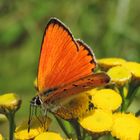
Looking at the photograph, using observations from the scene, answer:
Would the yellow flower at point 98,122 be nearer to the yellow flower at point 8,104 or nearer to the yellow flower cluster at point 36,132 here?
the yellow flower cluster at point 36,132

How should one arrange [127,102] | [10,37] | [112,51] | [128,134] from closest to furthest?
[128,134], [127,102], [112,51], [10,37]

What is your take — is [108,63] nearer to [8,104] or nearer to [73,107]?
[73,107]

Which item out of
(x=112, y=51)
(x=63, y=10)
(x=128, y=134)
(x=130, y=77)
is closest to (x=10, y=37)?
(x=63, y=10)

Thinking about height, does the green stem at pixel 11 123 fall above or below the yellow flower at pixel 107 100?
below

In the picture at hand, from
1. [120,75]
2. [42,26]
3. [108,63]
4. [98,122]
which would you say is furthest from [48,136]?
[42,26]

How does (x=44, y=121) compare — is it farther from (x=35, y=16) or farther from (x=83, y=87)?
(x=35, y=16)

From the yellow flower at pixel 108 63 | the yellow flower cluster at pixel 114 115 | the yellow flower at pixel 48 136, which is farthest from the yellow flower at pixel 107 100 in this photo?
the yellow flower at pixel 48 136
